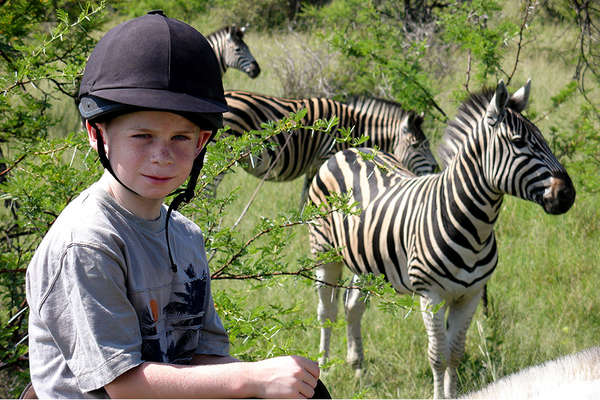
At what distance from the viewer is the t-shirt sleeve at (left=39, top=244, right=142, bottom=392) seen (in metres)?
1.42

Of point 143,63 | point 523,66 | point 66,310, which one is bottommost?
point 66,310

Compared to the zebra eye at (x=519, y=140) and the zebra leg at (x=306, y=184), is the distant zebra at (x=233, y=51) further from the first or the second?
the zebra eye at (x=519, y=140)

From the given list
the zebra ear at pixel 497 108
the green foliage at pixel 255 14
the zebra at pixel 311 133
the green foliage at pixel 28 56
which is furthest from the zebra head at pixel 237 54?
the green foliage at pixel 255 14

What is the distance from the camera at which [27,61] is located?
2.52 m

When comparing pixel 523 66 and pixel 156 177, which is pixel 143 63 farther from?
pixel 523 66

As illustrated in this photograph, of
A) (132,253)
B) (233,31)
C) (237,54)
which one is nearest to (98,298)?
(132,253)

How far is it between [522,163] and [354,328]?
6.51 feet

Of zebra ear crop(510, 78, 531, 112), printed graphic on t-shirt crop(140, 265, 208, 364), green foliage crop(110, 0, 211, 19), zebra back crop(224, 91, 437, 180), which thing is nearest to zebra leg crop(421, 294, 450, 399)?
zebra ear crop(510, 78, 531, 112)

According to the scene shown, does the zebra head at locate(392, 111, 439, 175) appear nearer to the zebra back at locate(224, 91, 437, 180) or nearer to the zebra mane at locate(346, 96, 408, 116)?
the zebra back at locate(224, 91, 437, 180)

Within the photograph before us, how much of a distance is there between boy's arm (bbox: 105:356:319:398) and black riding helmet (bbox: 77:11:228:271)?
0.48 meters

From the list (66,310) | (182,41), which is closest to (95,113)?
(182,41)

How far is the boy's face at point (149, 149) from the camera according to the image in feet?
5.07

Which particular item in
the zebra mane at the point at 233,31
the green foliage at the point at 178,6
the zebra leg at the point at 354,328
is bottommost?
the zebra leg at the point at 354,328

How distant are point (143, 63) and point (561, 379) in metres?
1.46
